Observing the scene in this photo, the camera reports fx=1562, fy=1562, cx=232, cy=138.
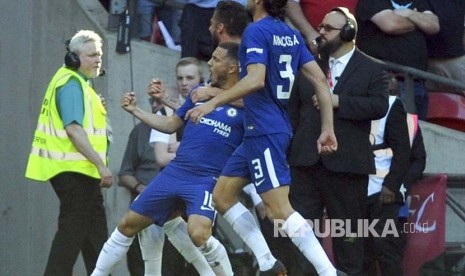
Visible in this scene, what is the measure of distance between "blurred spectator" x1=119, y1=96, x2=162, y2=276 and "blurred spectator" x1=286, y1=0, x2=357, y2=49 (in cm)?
149

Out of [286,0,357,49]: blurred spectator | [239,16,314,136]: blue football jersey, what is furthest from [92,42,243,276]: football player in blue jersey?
[286,0,357,49]: blurred spectator

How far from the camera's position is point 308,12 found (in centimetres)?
1409

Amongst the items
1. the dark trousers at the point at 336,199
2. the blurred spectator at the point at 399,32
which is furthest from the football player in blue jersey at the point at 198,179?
the blurred spectator at the point at 399,32

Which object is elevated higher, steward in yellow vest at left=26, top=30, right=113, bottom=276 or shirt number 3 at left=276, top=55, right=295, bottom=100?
shirt number 3 at left=276, top=55, right=295, bottom=100

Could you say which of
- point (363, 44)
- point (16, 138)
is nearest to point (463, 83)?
point (363, 44)

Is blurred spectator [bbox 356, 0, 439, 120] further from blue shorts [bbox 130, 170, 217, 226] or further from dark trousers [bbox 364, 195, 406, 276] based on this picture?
blue shorts [bbox 130, 170, 217, 226]

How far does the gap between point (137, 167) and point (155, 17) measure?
1968 millimetres

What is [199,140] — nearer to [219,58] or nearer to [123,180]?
[219,58]

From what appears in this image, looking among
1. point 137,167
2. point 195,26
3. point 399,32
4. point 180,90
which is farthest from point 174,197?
point 399,32

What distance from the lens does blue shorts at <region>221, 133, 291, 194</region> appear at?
35.8 ft

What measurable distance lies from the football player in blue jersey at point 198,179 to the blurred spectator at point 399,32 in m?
2.67

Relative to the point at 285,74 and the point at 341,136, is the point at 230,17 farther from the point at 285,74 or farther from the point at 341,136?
the point at 341,136

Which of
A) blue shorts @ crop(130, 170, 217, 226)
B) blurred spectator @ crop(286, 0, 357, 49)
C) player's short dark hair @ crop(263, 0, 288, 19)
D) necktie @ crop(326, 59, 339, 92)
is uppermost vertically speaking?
player's short dark hair @ crop(263, 0, 288, 19)

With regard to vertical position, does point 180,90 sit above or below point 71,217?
above
